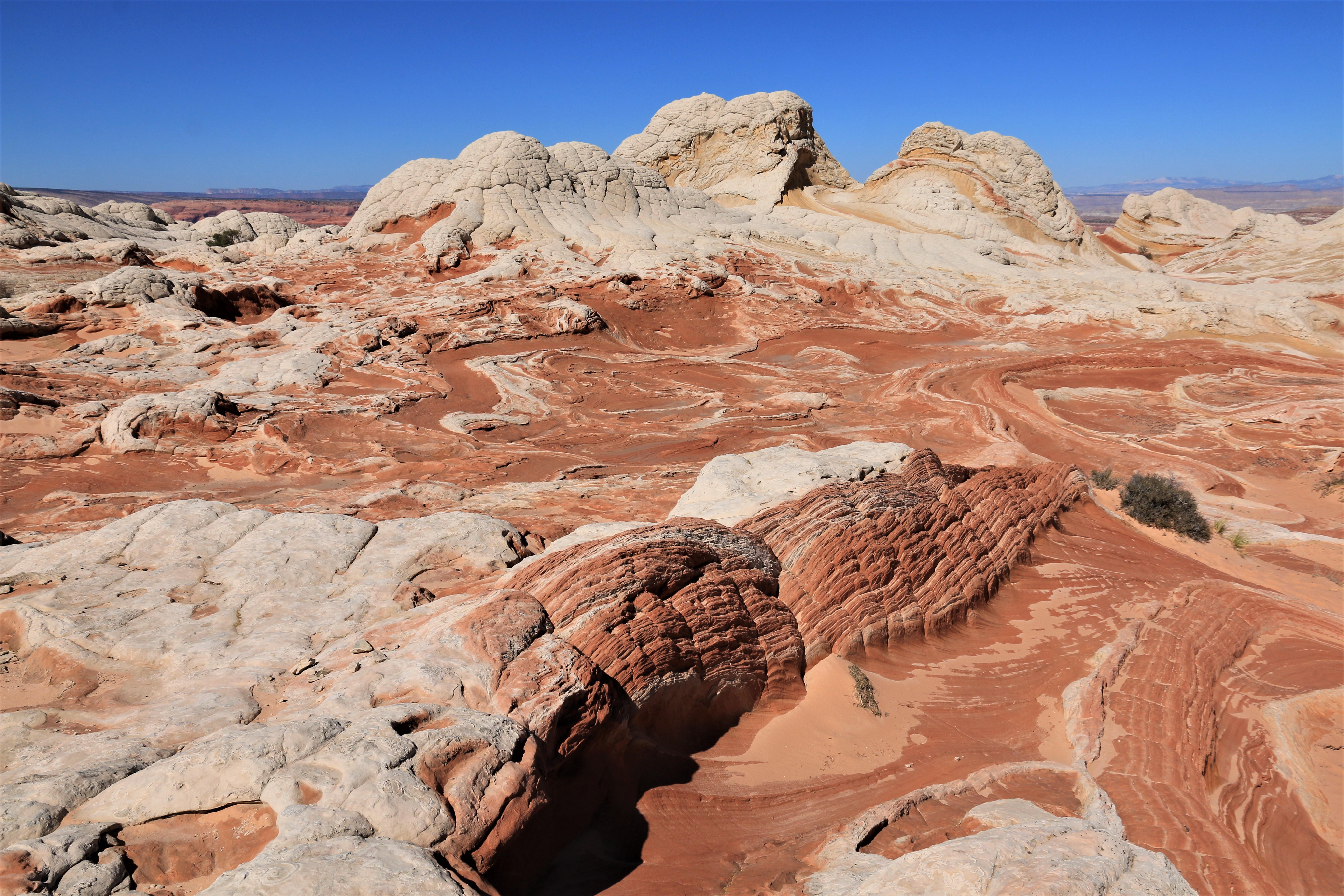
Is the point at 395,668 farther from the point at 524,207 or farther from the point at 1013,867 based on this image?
the point at 524,207

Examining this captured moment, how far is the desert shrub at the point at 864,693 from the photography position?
620cm

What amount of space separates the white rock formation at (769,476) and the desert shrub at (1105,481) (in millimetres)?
5969

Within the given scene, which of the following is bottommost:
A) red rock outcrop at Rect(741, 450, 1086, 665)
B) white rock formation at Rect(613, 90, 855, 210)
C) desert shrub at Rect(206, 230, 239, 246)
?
red rock outcrop at Rect(741, 450, 1086, 665)

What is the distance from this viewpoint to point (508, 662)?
449 cm

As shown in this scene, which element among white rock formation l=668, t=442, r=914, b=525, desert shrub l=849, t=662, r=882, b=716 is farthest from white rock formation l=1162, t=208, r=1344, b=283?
desert shrub l=849, t=662, r=882, b=716

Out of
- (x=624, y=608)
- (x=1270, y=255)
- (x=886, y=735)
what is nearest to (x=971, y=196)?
(x=1270, y=255)

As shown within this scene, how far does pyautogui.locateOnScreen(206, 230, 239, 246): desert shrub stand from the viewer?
28.1 meters

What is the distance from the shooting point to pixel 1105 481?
12.4 meters

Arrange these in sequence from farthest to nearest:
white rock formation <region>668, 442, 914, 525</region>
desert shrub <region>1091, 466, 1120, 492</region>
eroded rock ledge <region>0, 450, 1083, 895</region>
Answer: desert shrub <region>1091, 466, 1120, 492</region>, white rock formation <region>668, 442, 914, 525</region>, eroded rock ledge <region>0, 450, 1083, 895</region>

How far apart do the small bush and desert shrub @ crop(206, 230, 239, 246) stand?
29.5 metres

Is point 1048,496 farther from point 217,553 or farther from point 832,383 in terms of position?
point 217,553

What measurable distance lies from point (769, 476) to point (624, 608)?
9.53 ft

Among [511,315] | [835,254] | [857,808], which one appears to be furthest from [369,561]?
[835,254]

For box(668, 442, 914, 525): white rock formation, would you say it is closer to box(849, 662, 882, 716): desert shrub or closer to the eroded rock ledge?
the eroded rock ledge
